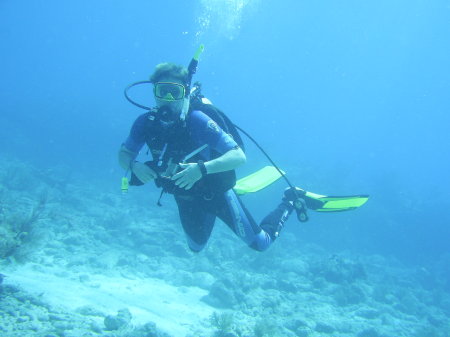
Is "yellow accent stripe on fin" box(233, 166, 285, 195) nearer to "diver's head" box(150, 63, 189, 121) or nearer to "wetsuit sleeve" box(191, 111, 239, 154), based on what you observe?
"wetsuit sleeve" box(191, 111, 239, 154)

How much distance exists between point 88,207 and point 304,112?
453 feet

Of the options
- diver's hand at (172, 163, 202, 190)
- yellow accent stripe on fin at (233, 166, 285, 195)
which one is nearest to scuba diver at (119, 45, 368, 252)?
diver's hand at (172, 163, 202, 190)

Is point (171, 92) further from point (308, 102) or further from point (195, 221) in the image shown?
point (308, 102)

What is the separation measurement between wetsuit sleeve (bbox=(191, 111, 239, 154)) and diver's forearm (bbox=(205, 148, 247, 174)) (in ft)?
0.36

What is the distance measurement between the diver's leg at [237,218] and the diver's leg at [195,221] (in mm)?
256

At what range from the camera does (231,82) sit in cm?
19350

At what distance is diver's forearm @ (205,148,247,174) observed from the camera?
3.33 metres

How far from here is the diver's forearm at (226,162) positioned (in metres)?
3.33

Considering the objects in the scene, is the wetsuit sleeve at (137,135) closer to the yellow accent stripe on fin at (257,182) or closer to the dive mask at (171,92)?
the dive mask at (171,92)

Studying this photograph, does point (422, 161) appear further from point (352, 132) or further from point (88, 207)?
point (88, 207)

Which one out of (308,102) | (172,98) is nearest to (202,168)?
(172,98)

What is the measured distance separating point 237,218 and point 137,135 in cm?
184

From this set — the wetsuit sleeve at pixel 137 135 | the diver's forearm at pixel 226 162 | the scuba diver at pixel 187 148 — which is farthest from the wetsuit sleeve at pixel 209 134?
the wetsuit sleeve at pixel 137 135

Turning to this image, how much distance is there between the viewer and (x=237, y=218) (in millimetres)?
4590
